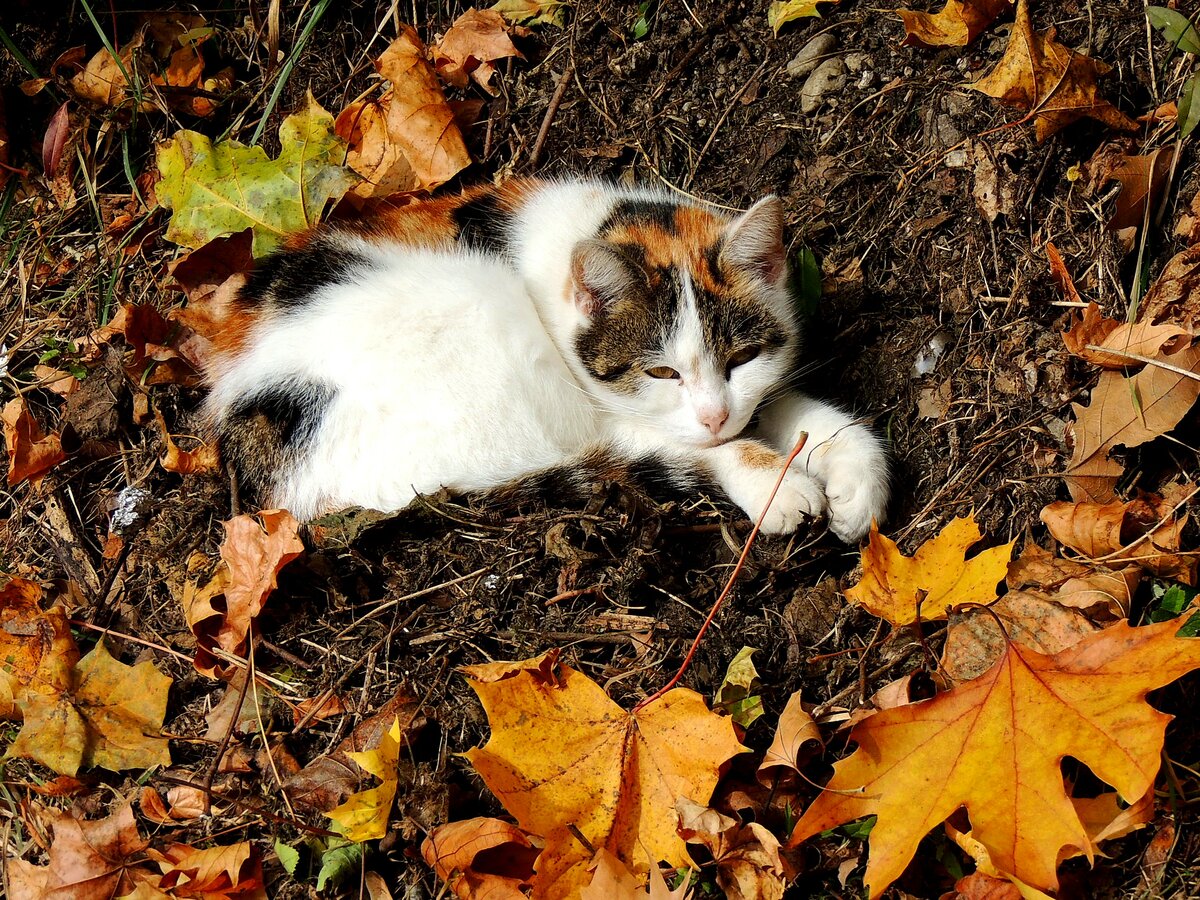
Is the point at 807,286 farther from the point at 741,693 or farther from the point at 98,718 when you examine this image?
the point at 98,718

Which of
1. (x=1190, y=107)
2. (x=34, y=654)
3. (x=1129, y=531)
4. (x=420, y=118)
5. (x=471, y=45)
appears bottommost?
(x=1129, y=531)

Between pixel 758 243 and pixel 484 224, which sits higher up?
pixel 484 224

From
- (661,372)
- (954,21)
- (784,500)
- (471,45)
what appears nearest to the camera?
(784,500)

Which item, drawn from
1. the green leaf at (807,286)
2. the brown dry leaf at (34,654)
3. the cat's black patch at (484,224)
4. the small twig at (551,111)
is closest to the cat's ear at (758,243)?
the green leaf at (807,286)

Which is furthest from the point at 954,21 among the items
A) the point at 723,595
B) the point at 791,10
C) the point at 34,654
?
the point at 34,654

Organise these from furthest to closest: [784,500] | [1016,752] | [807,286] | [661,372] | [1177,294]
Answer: [807,286] < [661,372] < [784,500] < [1177,294] < [1016,752]

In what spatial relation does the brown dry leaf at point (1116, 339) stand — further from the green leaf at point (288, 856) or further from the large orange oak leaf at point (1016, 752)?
the green leaf at point (288, 856)
